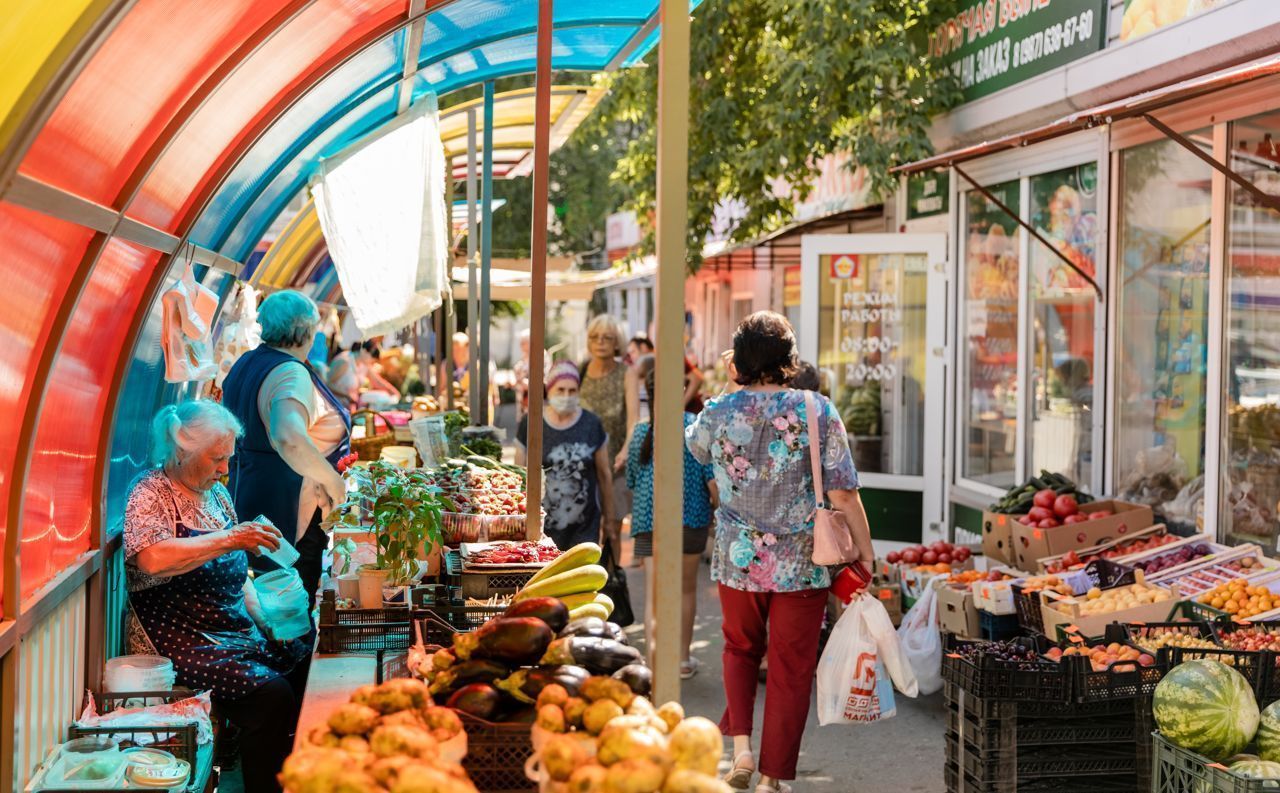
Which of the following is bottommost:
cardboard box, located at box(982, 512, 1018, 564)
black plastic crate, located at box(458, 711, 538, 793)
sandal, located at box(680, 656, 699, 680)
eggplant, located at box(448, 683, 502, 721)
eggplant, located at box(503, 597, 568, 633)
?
sandal, located at box(680, 656, 699, 680)

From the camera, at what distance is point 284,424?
6.33 metres

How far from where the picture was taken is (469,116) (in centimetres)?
1030

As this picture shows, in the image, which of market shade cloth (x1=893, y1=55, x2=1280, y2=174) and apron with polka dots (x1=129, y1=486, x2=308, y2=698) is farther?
market shade cloth (x1=893, y1=55, x2=1280, y2=174)

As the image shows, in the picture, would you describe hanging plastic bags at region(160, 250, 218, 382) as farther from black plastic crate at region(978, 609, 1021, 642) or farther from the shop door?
the shop door

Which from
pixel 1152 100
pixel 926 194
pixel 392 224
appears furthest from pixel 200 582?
pixel 926 194

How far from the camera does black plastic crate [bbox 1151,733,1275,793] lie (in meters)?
4.19

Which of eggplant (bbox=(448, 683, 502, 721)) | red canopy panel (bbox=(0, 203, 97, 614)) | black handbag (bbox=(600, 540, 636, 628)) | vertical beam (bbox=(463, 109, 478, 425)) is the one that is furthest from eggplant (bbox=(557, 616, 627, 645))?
vertical beam (bbox=(463, 109, 478, 425))

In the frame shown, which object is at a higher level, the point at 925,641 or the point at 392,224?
the point at 392,224

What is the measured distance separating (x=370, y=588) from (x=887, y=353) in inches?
299

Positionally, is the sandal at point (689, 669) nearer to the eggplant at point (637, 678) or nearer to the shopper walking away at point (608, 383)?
the shopper walking away at point (608, 383)

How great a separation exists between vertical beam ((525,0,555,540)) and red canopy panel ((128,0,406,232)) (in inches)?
27.3

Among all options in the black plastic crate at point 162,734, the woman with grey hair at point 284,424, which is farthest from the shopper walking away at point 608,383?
the black plastic crate at point 162,734

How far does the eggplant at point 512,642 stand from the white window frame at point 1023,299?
6.17 meters

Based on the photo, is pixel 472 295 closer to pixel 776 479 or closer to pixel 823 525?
pixel 776 479
